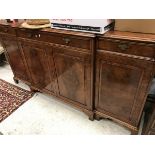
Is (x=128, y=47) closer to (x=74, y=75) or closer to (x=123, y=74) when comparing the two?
(x=123, y=74)

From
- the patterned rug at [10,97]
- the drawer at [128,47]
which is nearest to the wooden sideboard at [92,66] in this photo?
the drawer at [128,47]

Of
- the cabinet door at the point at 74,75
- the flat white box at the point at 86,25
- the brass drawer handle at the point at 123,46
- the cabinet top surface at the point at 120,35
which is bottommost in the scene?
the cabinet door at the point at 74,75

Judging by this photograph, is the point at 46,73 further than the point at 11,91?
No

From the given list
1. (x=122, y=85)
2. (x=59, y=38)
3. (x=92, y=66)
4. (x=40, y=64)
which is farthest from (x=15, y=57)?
(x=122, y=85)

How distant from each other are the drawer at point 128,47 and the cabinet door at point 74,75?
17 centimetres

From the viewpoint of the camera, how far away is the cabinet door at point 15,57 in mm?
1703

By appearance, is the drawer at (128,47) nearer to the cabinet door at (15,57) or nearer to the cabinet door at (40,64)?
the cabinet door at (40,64)

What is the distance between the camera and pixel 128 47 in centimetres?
97

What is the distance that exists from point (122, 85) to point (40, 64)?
86 cm

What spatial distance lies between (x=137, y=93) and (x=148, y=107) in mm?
483

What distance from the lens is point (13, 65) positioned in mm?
1991
